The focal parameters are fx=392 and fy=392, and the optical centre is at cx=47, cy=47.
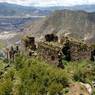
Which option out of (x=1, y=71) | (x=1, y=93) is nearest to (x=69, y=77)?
(x=1, y=93)

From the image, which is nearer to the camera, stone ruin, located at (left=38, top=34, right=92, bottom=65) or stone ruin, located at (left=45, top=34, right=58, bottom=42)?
stone ruin, located at (left=38, top=34, right=92, bottom=65)

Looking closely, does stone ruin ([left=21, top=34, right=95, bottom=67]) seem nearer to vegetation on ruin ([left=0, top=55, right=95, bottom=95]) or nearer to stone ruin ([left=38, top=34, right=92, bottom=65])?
stone ruin ([left=38, top=34, right=92, bottom=65])

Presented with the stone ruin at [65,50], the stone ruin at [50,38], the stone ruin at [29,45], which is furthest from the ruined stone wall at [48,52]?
the stone ruin at [50,38]

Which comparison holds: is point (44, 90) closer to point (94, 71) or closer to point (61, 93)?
point (61, 93)

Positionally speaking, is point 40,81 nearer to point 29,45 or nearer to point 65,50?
point 65,50

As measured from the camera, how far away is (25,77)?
67875mm

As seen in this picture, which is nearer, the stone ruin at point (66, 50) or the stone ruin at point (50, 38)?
the stone ruin at point (66, 50)

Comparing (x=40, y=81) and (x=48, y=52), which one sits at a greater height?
(x=40, y=81)

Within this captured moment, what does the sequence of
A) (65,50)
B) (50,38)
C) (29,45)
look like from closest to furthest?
(65,50) → (29,45) → (50,38)

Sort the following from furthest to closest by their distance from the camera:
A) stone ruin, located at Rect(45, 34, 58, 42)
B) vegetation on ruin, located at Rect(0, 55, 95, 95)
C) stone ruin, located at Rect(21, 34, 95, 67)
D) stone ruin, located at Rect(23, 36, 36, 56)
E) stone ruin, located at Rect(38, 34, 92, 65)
Answer: stone ruin, located at Rect(45, 34, 58, 42) < stone ruin, located at Rect(23, 36, 36, 56) < stone ruin, located at Rect(21, 34, 95, 67) < stone ruin, located at Rect(38, 34, 92, 65) < vegetation on ruin, located at Rect(0, 55, 95, 95)

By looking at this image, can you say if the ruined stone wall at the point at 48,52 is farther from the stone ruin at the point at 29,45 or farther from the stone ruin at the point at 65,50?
the stone ruin at the point at 29,45

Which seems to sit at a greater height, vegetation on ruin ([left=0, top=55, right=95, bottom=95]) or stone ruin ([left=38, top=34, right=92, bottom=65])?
vegetation on ruin ([left=0, top=55, right=95, bottom=95])

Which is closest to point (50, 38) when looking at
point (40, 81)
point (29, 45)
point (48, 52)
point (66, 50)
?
point (29, 45)

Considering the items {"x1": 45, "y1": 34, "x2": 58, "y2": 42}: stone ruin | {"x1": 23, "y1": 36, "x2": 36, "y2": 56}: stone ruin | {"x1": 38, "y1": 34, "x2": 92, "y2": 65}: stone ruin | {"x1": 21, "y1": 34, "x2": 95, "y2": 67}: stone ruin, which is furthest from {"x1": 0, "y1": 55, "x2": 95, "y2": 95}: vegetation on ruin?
{"x1": 45, "y1": 34, "x2": 58, "y2": 42}: stone ruin
